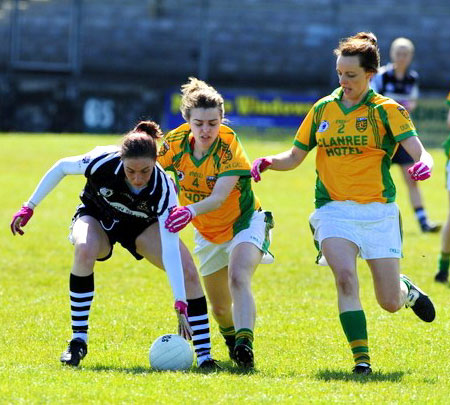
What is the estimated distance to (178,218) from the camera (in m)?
5.73

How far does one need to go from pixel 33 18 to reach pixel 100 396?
27000 millimetres

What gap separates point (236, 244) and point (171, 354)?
2.78 ft

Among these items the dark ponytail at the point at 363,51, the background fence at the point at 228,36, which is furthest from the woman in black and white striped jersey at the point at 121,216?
the background fence at the point at 228,36

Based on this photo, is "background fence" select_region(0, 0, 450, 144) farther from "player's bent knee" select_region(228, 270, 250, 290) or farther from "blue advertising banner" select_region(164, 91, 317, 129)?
"player's bent knee" select_region(228, 270, 250, 290)

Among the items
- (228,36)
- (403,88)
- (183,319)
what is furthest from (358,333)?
(228,36)

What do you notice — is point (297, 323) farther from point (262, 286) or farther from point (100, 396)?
point (100, 396)

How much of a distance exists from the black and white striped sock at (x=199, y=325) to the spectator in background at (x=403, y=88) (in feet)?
21.6

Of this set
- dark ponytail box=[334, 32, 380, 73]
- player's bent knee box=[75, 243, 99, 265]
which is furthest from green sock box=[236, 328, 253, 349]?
dark ponytail box=[334, 32, 380, 73]

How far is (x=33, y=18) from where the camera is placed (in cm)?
3061

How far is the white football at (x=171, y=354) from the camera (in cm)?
579

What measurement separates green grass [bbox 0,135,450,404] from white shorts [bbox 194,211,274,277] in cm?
62

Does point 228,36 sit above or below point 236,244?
above

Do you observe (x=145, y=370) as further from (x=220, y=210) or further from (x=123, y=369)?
(x=220, y=210)

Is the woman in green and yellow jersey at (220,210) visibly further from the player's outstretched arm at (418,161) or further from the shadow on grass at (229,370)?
the player's outstretched arm at (418,161)
